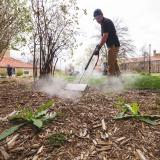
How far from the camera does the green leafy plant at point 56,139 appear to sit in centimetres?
411

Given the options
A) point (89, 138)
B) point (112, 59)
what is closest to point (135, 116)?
point (89, 138)

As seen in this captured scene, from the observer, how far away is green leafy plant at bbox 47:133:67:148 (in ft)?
13.5

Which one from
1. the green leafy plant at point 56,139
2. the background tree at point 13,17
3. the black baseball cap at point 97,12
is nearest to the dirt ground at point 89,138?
the green leafy plant at point 56,139

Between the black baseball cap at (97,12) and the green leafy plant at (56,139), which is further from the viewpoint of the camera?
the black baseball cap at (97,12)

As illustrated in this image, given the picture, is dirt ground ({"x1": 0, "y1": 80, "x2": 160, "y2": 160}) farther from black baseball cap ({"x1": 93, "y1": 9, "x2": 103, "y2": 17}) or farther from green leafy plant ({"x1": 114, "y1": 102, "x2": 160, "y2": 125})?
black baseball cap ({"x1": 93, "y1": 9, "x2": 103, "y2": 17})

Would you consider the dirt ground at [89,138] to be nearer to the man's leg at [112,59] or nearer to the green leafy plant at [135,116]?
the green leafy plant at [135,116]

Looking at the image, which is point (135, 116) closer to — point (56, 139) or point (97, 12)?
point (56, 139)

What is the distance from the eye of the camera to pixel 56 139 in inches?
166

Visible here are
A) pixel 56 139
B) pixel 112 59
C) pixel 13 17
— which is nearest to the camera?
pixel 56 139

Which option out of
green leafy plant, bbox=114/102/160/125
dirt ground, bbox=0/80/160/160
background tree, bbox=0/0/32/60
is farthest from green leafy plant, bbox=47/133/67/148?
background tree, bbox=0/0/32/60

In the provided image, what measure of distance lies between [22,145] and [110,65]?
17.1ft

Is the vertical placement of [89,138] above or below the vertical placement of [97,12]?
below

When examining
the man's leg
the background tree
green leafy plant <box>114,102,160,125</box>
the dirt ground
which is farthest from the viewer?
the background tree

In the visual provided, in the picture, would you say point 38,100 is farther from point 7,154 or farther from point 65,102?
point 7,154
